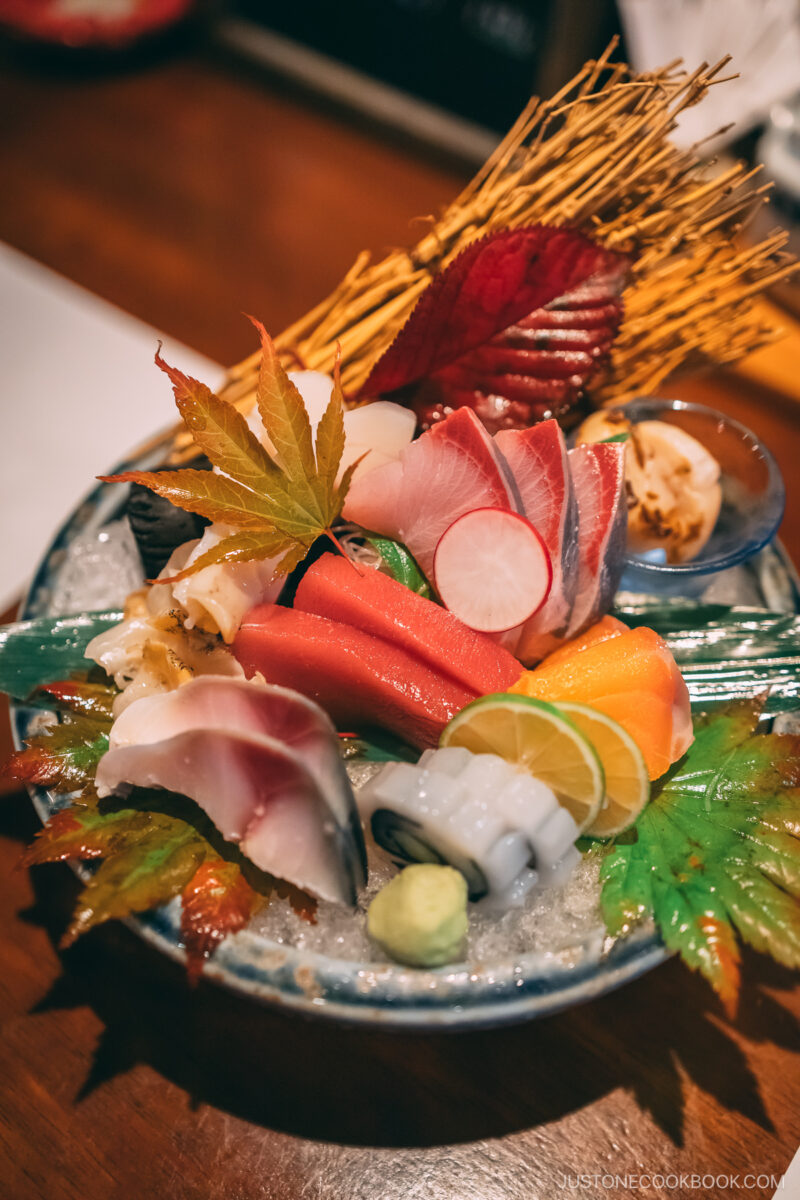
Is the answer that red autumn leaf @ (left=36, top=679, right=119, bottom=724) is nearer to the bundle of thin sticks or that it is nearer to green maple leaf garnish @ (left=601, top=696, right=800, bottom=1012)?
the bundle of thin sticks

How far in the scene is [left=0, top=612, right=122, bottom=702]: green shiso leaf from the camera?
1.24m

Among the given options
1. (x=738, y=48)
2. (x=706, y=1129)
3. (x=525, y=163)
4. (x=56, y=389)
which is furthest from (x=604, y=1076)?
(x=738, y=48)

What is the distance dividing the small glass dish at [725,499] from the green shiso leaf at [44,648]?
0.95 meters

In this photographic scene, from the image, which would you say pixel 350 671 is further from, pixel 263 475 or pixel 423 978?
pixel 423 978

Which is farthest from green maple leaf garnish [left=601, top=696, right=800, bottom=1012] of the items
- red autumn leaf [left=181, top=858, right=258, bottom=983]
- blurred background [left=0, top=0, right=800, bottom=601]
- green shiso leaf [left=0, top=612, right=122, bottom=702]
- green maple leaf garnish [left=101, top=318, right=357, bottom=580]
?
blurred background [left=0, top=0, right=800, bottom=601]

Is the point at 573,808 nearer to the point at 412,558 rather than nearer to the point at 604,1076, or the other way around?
the point at 604,1076

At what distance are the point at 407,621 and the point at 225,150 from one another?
2.57 metres

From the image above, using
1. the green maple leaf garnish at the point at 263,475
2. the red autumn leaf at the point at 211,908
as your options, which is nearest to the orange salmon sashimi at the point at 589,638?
the green maple leaf garnish at the point at 263,475

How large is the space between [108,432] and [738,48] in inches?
121

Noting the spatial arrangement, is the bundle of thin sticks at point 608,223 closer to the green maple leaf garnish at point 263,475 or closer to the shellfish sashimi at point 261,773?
the green maple leaf garnish at point 263,475

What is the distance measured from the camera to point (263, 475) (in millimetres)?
1193

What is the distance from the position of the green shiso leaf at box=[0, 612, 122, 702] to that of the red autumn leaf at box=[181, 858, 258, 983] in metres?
0.43

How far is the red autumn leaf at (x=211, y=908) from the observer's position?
3.12 feet

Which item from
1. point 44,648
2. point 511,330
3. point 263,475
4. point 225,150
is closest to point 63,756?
point 44,648
